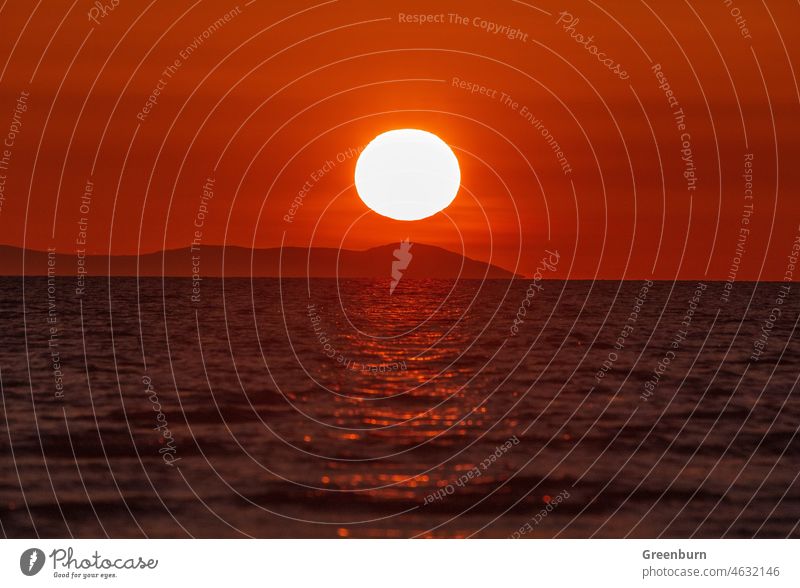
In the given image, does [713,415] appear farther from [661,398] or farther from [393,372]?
[393,372]

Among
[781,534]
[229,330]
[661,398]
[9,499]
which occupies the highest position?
[229,330]

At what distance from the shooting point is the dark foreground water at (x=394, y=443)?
18.2 meters

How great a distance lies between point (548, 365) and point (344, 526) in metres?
28.7

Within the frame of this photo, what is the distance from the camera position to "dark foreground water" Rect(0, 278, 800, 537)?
59.8 ft

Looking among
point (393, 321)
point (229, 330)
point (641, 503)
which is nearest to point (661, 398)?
point (641, 503)

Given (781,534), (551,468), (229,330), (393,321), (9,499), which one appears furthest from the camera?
(393,321)

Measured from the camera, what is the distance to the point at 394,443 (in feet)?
82.2

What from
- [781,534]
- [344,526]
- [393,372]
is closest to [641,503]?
[781,534]

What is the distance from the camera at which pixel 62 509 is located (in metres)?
18.4

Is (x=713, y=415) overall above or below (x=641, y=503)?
above

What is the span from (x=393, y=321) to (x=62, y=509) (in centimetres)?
7438
